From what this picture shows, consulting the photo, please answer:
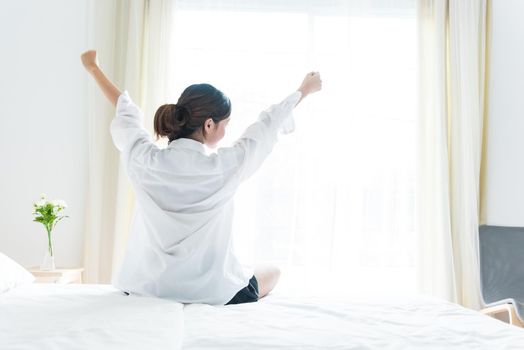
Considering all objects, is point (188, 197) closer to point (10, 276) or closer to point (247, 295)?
point (247, 295)

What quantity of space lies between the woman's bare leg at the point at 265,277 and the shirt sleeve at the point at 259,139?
38 centimetres

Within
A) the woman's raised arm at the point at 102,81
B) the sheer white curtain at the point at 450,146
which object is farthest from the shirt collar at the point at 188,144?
the sheer white curtain at the point at 450,146

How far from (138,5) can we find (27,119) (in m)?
0.98

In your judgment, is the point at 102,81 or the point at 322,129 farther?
the point at 322,129

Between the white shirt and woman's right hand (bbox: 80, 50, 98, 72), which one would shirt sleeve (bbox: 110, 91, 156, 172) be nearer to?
the white shirt

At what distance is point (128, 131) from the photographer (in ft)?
5.75

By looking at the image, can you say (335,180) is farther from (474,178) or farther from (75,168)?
(75,168)

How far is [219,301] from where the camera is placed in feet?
5.43

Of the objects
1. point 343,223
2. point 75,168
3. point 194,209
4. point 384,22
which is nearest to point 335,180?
point 343,223

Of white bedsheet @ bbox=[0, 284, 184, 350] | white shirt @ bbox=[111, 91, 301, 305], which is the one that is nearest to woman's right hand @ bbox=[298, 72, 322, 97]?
white shirt @ bbox=[111, 91, 301, 305]

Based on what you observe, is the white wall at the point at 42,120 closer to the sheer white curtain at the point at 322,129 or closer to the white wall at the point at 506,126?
the sheer white curtain at the point at 322,129

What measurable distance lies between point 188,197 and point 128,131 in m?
0.31

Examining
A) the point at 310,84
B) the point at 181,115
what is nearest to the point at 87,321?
the point at 181,115

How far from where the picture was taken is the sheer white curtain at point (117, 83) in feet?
10.8
